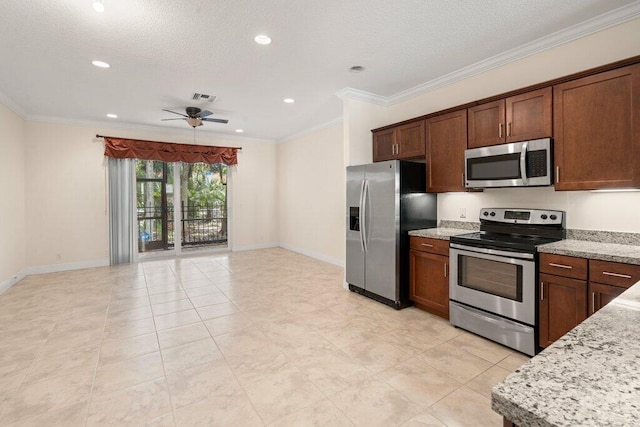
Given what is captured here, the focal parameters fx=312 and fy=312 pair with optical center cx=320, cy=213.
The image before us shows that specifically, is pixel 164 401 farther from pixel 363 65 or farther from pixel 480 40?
pixel 480 40

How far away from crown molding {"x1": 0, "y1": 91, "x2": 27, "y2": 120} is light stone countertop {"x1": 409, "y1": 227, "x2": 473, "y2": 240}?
19.4 feet

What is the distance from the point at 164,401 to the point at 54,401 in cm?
75

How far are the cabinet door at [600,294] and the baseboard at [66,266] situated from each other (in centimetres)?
727

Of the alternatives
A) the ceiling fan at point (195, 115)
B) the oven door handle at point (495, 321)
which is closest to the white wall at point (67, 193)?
the ceiling fan at point (195, 115)

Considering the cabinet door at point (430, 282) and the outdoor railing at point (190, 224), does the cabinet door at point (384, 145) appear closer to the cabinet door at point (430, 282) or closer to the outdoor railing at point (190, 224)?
the cabinet door at point (430, 282)

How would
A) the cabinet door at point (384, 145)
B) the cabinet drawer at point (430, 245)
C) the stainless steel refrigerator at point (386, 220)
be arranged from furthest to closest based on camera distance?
the cabinet door at point (384, 145) < the stainless steel refrigerator at point (386, 220) < the cabinet drawer at point (430, 245)

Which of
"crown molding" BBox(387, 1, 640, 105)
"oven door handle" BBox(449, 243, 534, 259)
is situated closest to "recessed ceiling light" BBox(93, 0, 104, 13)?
"crown molding" BBox(387, 1, 640, 105)

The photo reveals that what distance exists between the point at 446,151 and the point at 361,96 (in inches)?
60.2

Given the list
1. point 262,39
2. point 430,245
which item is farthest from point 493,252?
point 262,39

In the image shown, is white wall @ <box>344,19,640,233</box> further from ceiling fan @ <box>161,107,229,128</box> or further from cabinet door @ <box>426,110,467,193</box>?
ceiling fan @ <box>161,107,229,128</box>

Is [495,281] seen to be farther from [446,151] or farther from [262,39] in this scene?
[262,39]

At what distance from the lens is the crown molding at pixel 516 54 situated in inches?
100

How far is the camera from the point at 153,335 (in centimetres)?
308

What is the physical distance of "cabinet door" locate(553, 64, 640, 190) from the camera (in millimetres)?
2299
